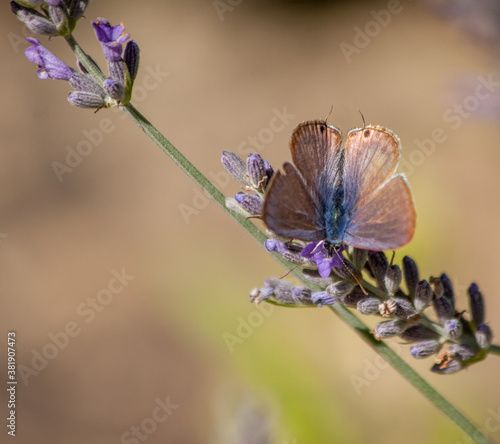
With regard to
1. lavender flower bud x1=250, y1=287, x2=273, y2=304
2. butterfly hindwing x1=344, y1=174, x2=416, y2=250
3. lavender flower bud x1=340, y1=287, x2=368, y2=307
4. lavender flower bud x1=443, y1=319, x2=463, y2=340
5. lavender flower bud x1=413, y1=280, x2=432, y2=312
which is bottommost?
lavender flower bud x1=443, y1=319, x2=463, y2=340

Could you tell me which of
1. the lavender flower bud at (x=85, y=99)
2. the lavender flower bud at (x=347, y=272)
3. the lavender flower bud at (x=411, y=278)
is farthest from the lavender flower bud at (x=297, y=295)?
the lavender flower bud at (x=85, y=99)

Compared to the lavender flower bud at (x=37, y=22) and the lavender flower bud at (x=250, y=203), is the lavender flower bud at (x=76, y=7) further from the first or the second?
the lavender flower bud at (x=250, y=203)

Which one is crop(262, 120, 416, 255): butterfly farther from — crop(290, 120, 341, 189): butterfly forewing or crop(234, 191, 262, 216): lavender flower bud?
crop(234, 191, 262, 216): lavender flower bud

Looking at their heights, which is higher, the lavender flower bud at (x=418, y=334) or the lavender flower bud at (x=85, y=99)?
the lavender flower bud at (x=85, y=99)

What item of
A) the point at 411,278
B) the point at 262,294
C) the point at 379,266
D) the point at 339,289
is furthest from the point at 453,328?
the point at 262,294

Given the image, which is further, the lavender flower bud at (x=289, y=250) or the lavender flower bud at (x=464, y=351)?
the lavender flower bud at (x=464, y=351)

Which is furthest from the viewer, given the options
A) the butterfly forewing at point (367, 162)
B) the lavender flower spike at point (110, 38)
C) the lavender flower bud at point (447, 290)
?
the lavender flower bud at point (447, 290)

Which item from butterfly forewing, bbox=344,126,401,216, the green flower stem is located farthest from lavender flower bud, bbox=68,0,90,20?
butterfly forewing, bbox=344,126,401,216
